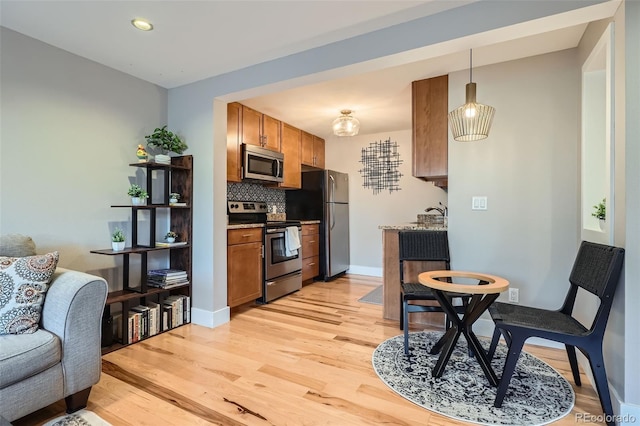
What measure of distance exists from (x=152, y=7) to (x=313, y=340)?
2.62 m

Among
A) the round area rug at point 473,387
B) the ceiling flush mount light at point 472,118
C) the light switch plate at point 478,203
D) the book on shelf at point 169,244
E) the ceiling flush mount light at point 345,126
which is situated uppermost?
the ceiling flush mount light at point 345,126

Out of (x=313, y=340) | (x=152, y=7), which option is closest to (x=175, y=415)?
(x=313, y=340)

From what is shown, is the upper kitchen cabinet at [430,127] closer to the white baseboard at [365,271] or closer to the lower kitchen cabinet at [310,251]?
the lower kitchen cabinet at [310,251]

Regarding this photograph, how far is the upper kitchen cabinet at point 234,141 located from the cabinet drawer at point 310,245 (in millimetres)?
1346

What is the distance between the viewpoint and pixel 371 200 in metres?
5.13

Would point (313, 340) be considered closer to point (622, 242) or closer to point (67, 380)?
point (67, 380)

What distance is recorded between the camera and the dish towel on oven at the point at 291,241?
12.7 feet

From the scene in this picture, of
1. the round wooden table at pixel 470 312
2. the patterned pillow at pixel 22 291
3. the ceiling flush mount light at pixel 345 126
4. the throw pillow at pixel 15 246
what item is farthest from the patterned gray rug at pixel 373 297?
the throw pillow at pixel 15 246

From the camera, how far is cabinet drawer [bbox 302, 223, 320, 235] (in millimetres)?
4387

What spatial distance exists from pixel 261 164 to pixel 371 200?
211cm

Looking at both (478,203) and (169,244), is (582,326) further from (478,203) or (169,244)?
(169,244)

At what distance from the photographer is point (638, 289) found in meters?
1.49

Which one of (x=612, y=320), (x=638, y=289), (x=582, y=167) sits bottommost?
(x=612, y=320)

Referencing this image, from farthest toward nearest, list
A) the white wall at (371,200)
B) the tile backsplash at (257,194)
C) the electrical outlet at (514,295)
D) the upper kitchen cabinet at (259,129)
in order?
the white wall at (371,200)
the tile backsplash at (257,194)
the upper kitchen cabinet at (259,129)
the electrical outlet at (514,295)
